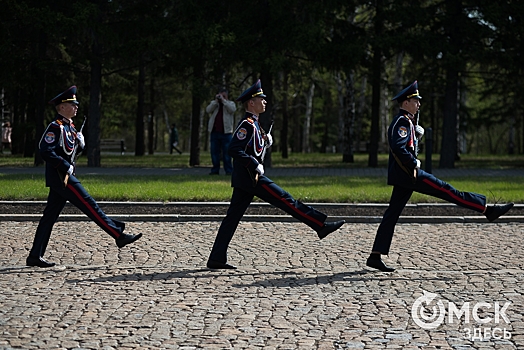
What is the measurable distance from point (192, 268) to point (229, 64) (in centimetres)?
1821

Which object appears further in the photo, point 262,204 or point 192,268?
point 262,204

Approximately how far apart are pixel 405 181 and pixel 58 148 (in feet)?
11.5

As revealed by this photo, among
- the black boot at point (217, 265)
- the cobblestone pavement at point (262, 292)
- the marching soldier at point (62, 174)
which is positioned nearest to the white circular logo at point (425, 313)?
the cobblestone pavement at point (262, 292)

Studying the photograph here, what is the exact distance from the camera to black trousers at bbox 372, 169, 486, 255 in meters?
9.42

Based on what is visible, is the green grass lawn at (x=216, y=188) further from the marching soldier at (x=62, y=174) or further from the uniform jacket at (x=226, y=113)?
the marching soldier at (x=62, y=174)

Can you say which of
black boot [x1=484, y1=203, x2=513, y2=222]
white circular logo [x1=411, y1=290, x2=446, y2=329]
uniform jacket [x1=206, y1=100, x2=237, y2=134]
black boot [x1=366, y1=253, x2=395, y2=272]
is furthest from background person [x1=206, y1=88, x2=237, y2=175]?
white circular logo [x1=411, y1=290, x2=446, y2=329]

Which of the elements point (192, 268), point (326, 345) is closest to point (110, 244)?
point (192, 268)

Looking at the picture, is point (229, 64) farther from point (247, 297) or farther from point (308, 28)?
point (247, 297)

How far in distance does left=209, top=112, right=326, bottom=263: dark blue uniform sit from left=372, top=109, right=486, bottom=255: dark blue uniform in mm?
694

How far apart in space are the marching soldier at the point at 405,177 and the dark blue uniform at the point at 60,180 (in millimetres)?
2707

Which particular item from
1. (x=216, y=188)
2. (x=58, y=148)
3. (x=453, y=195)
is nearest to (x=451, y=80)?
(x=216, y=188)

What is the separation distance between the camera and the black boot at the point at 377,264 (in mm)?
9312

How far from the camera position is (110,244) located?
37.1 feet

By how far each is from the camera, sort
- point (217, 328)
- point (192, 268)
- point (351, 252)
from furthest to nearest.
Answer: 1. point (351, 252)
2. point (192, 268)
3. point (217, 328)
